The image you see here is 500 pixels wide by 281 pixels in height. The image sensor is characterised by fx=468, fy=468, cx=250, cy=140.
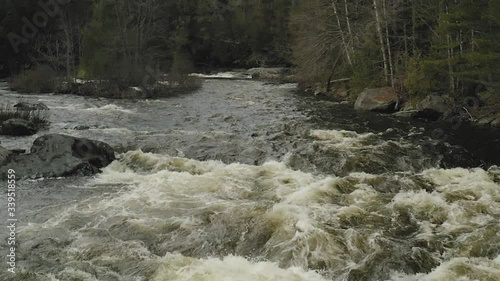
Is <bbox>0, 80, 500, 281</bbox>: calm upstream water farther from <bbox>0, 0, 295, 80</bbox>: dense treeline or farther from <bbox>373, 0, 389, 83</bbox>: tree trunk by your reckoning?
<bbox>0, 0, 295, 80</bbox>: dense treeline

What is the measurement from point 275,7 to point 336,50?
38.4 metres

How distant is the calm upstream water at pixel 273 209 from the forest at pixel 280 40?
484 cm

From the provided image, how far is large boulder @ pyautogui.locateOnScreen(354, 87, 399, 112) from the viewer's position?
2534 centimetres

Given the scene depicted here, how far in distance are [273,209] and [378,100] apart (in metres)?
17.2

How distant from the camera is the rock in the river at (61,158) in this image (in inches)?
→ 545

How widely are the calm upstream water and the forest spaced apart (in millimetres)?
4841

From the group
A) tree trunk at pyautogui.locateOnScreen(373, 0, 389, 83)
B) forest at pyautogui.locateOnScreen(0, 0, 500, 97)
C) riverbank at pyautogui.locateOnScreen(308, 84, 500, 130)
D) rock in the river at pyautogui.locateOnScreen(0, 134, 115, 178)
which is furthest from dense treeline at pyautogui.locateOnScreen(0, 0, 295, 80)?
rock in the river at pyautogui.locateOnScreen(0, 134, 115, 178)

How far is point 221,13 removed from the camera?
73938mm

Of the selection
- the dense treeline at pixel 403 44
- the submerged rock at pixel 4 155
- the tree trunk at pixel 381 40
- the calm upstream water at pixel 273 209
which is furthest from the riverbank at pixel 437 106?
the submerged rock at pixel 4 155

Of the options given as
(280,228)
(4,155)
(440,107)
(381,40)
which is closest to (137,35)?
(381,40)

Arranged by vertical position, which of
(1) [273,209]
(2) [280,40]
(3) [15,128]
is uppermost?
(2) [280,40]

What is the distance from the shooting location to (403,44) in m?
30.9

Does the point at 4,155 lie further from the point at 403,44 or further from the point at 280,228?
the point at 403,44

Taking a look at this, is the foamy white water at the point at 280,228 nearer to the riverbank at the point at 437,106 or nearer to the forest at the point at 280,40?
the riverbank at the point at 437,106
